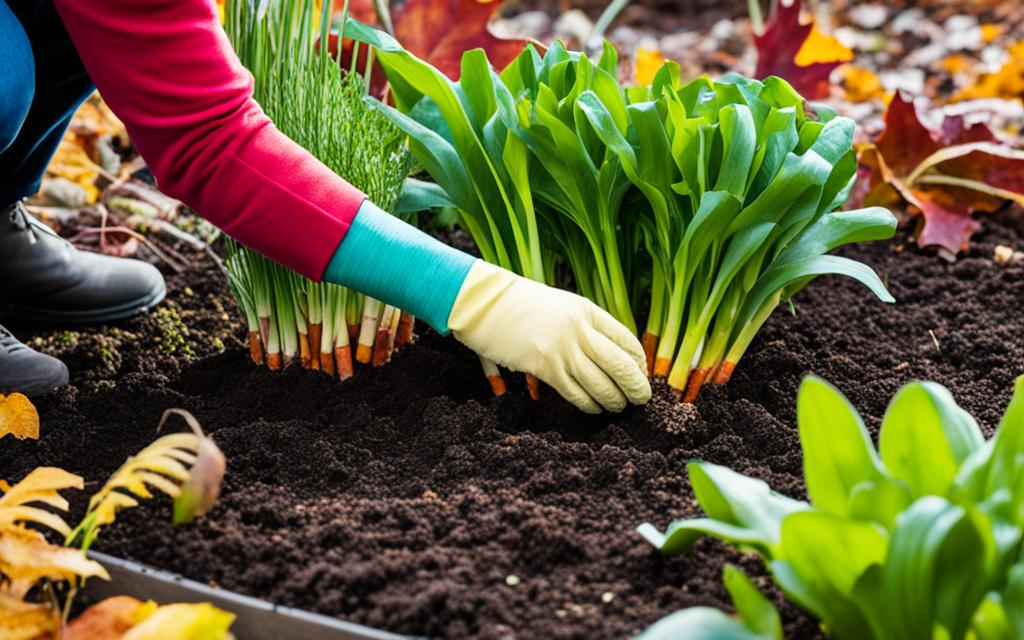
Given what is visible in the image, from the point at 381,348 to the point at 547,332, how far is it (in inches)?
12.3

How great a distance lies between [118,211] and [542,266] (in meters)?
1.12

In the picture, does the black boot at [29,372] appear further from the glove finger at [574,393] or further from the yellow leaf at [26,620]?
the glove finger at [574,393]

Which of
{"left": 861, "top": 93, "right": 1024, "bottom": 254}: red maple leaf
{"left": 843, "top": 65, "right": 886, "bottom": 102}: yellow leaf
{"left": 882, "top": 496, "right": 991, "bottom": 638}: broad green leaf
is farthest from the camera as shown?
{"left": 843, "top": 65, "right": 886, "bottom": 102}: yellow leaf

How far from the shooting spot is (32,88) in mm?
1525

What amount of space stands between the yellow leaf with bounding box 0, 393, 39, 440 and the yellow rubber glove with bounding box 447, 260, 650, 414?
0.59 meters

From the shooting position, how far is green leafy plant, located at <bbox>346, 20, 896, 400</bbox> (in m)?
1.39

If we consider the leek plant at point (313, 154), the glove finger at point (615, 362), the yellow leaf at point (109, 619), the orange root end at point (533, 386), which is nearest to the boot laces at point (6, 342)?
the leek plant at point (313, 154)

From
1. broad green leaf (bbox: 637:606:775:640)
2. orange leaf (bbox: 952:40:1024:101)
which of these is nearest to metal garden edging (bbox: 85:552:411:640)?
broad green leaf (bbox: 637:606:775:640)

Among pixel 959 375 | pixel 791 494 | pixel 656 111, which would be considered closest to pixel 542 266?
pixel 656 111

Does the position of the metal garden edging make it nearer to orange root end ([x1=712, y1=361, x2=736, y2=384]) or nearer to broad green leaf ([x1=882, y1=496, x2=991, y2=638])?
broad green leaf ([x1=882, y1=496, x2=991, y2=638])

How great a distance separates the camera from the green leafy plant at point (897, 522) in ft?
2.96

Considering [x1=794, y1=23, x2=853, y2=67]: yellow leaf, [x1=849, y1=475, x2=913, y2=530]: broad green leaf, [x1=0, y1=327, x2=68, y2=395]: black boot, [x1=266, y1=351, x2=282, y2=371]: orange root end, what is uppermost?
[x1=794, y1=23, x2=853, y2=67]: yellow leaf

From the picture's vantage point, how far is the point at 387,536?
3.96ft

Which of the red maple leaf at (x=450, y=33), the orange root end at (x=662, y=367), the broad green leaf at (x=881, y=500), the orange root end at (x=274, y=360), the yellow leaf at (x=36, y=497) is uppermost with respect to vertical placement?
the red maple leaf at (x=450, y=33)
